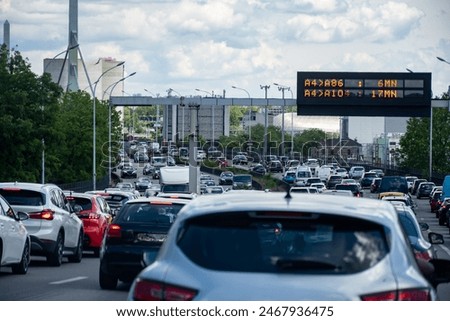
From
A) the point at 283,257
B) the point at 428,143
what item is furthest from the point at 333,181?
the point at 283,257

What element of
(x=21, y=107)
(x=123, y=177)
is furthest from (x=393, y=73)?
(x=123, y=177)

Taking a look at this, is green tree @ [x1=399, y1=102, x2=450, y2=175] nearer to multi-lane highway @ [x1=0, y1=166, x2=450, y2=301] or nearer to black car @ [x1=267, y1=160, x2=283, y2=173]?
black car @ [x1=267, y1=160, x2=283, y2=173]

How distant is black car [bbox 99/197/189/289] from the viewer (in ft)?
65.2

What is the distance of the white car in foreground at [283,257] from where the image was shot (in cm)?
757

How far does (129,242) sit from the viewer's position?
20031 millimetres

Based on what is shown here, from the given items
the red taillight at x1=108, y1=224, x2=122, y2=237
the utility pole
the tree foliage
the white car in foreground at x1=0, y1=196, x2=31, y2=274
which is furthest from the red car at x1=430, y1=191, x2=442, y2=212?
the red taillight at x1=108, y1=224, x2=122, y2=237

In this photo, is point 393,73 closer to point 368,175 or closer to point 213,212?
point 368,175

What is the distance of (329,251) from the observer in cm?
780

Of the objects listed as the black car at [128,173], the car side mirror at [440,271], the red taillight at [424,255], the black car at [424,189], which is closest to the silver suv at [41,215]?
the red taillight at [424,255]

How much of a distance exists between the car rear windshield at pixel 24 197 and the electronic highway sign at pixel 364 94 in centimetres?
4582

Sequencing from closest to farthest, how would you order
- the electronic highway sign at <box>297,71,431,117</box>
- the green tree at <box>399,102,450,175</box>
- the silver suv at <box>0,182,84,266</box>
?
1. the silver suv at <box>0,182,84,266</box>
2. the electronic highway sign at <box>297,71,431,117</box>
3. the green tree at <box>399,102,450,175</box>

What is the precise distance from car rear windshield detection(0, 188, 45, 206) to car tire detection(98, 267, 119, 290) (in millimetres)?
5764

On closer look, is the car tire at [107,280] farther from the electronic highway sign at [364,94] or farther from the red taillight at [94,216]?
the electronic highway sign at [364,94]

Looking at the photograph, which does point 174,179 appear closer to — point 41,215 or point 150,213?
point 41,215
